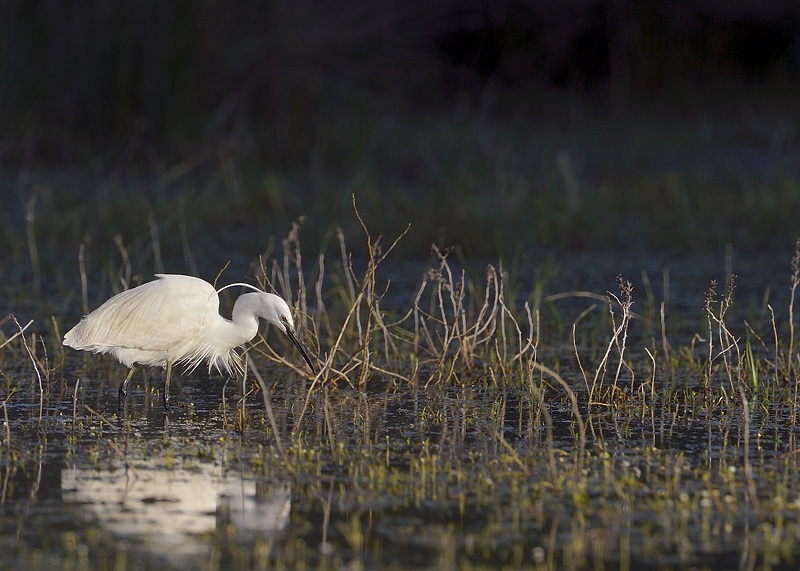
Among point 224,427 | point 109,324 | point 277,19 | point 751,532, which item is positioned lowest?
point 751,532

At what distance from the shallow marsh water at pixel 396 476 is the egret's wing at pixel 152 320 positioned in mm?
236

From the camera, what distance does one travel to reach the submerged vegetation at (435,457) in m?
3.70

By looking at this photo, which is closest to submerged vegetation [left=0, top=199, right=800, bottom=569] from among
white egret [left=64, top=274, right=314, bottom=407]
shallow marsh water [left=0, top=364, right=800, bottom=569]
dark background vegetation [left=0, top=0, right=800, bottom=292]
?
shallow marsh water [left=0, top=364, right=800, bottom=569]

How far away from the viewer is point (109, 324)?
5.54 metres

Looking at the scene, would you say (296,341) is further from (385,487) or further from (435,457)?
(385,487)

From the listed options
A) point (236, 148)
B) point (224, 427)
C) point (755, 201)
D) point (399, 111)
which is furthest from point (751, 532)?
point (399, 111)

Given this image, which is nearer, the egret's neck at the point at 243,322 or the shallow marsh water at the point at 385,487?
the shallow marsh water at the point at 385,487

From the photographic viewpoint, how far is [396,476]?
434cm

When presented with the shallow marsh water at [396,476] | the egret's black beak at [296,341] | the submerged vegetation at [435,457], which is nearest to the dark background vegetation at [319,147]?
the submerged vegetation at [435,457]

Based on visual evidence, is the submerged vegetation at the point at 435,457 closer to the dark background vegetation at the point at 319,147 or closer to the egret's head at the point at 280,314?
the egret's head at the point at 280,314

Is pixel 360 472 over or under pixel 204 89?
under

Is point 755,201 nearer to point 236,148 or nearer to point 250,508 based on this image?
point 236,148

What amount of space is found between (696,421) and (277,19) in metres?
6.76

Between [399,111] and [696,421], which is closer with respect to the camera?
[696,421]
